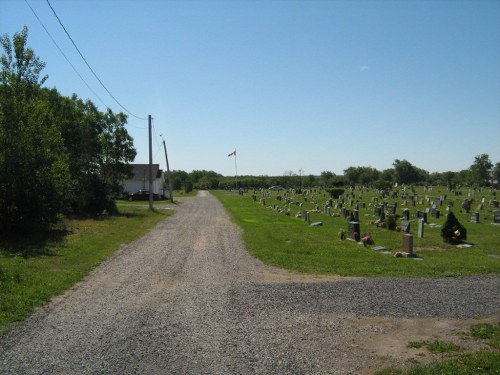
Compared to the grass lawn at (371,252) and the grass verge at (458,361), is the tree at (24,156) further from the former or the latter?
the grass verge at (458,361)

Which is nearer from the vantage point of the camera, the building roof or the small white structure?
the small white structure

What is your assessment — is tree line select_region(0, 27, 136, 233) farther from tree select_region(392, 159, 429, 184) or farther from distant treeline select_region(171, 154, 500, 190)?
tree select_region(392, 159, 429, 184)

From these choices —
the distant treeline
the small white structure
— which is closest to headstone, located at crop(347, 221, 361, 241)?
the small white structure

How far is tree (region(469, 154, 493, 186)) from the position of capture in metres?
87.8

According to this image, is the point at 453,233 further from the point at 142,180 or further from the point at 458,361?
the point at 142,180

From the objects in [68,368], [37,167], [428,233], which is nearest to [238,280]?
[68,368]

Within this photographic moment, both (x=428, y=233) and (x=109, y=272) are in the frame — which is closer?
(x=109, y=272)

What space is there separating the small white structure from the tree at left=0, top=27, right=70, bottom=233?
4065 centimetres

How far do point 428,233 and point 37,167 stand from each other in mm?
16091

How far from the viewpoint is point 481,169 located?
9219 cm

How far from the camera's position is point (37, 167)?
1652 cm

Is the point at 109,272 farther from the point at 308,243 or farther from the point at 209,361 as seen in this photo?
the point at 308,243

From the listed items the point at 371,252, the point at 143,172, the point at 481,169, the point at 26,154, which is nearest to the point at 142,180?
the point at 143,172

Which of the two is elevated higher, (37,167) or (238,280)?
(37,167)
